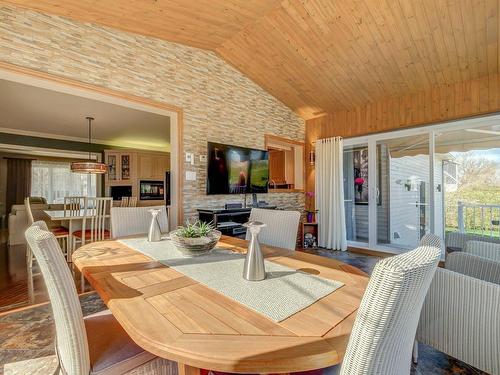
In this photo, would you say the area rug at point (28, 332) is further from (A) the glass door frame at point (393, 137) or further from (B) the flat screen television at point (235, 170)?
(A) the glass door frame at point (393, 137)

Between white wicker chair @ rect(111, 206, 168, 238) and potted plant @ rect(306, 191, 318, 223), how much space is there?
3.42 meters

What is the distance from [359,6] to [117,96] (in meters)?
2.89

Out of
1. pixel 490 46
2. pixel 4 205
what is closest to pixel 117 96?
pixel 490 46

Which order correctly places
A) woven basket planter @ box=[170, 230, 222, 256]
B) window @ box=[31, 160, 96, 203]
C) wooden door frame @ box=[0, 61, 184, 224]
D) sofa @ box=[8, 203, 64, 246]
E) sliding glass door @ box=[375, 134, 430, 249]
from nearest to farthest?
woven basket planter @ box=[170, 230, 222, 256]
wooden door frame @ box=[0, 61, 184, 224]
sliding glass door @ box=[375, 134, 430, 249]
sofa @ box=[8, 203, 64, 246]
window @ box=[31, 160, 96, 203]

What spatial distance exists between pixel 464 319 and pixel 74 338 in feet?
5.53

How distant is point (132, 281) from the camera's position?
1132 millimetres

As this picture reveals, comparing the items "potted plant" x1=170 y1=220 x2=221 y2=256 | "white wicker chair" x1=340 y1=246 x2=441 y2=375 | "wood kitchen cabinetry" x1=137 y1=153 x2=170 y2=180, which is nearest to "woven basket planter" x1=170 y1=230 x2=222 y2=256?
"potted plant" x1=170 y1=220 x2=221 y2=256

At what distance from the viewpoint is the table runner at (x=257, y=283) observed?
91 centimetres

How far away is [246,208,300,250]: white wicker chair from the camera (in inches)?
78.8

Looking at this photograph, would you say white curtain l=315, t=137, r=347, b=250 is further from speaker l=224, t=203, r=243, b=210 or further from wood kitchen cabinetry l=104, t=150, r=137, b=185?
wood kitchen cabinetry l=104, t=150, r=137, b=185

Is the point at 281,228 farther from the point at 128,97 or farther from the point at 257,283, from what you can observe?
the point at 128,97

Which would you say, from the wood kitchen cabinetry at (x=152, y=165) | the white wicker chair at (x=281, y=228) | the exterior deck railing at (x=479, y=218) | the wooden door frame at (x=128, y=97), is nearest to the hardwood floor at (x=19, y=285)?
the wooden door frame at (x=128, y=97)

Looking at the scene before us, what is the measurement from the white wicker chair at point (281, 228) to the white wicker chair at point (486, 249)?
135 centimetres

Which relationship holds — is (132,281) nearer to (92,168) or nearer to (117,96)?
(117,96)
